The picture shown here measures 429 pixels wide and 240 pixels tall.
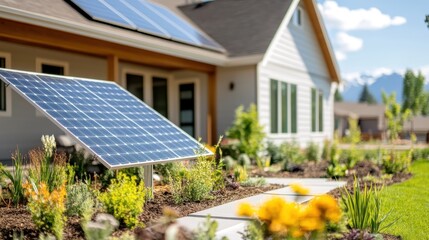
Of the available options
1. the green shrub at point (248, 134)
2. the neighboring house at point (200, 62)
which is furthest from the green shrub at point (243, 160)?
the neighboring house at point (200, 62)

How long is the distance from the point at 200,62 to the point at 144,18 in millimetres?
2342

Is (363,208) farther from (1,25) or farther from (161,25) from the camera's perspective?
(161,25)

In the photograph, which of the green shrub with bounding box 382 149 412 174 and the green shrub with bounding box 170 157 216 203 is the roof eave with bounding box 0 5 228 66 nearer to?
the green shrub with bounding box 170 157 216 203

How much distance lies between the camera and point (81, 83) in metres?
8.26

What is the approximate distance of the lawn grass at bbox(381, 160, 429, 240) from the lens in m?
5.70

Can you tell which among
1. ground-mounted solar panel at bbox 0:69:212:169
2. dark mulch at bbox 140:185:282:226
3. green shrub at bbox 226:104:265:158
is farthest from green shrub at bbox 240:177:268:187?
green shrub at bbox 226:104:265:158

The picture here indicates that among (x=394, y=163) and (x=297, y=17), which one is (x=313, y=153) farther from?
(x=297, y=17)

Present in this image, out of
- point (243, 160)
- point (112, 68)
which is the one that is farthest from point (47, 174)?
point (243, 160)

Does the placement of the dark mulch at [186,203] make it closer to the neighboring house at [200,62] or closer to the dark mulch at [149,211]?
the dark mulch at [149,211]

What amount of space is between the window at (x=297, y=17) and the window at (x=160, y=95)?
547 centimetres

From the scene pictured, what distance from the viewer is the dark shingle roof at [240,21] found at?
15.1 m

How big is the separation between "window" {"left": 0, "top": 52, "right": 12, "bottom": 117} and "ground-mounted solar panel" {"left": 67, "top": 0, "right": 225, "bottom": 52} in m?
2.18

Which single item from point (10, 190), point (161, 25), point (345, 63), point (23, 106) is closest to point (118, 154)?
point (10, 190)

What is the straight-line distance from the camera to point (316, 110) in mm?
19531
